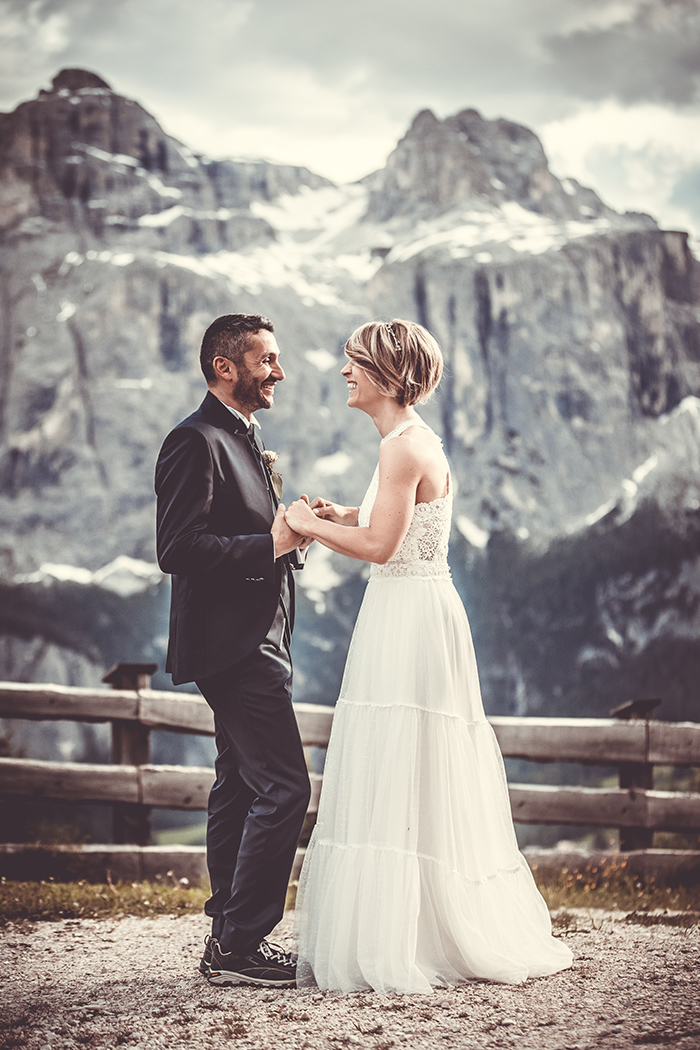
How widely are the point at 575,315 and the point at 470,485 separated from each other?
18369 mm

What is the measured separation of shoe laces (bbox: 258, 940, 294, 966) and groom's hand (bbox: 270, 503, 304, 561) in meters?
1.29

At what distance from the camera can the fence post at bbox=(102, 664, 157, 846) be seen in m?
5.38

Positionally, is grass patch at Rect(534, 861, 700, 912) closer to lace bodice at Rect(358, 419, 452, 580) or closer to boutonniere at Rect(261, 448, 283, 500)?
lace bodice at Rect(358, 419, 452, 580)

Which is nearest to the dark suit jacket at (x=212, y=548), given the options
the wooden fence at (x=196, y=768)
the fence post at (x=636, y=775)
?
the wooden fence at (x=196, y=768)

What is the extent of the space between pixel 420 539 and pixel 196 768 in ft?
7.94

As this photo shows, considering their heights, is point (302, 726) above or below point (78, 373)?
below

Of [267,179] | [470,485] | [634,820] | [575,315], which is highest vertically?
[267,179]

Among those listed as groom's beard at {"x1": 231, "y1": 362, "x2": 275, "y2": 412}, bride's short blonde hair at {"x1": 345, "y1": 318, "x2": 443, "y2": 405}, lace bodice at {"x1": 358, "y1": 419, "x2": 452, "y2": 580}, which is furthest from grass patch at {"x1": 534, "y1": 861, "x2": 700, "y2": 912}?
groom's beard at {"x1": 231, "y1": 362, "x2": 275, "y2": 412}

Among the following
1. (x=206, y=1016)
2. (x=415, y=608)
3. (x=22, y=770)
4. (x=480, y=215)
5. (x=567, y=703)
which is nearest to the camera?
(x=206, y=1016)

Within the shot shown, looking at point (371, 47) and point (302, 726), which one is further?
point (371, 47)

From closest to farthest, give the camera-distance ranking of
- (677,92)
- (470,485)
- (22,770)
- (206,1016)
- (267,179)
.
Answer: (206,1016) < (22,770) < (677,92) < (470,485) < (267,179)

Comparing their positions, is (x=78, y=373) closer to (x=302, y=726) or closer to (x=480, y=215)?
(x=480, y=215)

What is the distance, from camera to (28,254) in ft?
292

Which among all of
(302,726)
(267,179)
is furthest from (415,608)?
(267,179)
